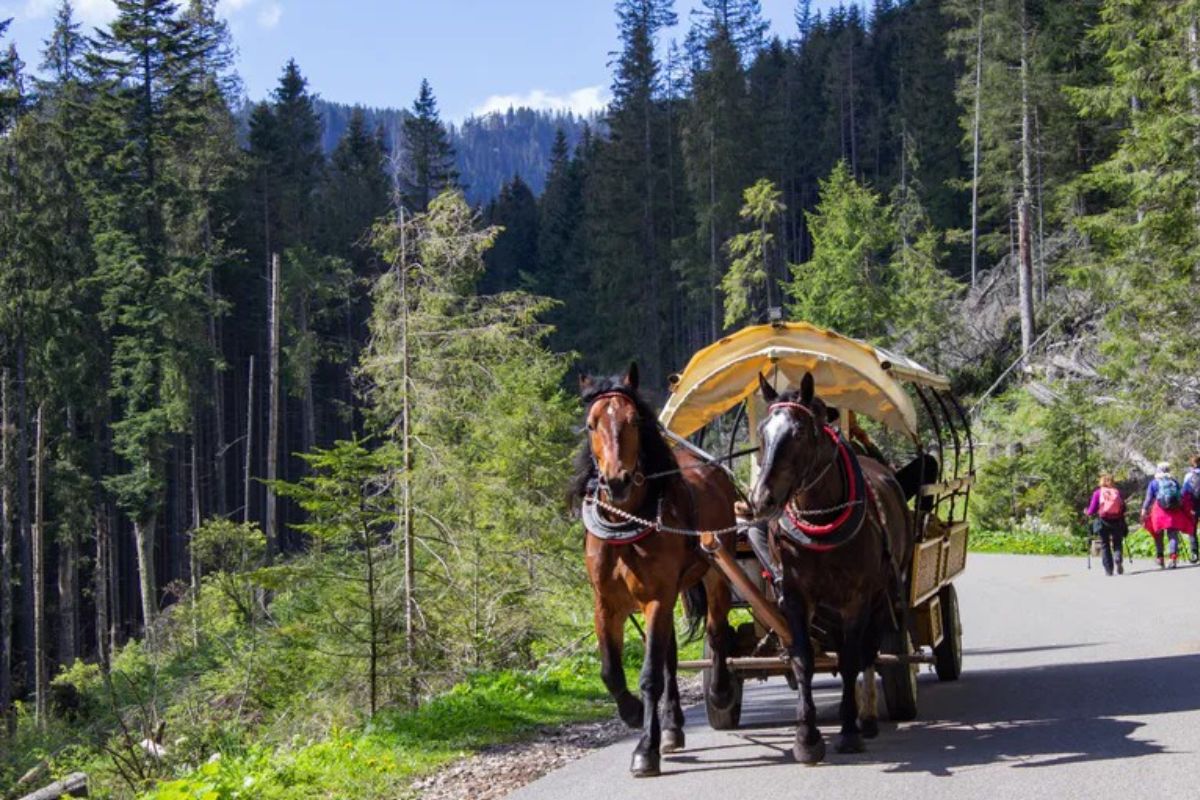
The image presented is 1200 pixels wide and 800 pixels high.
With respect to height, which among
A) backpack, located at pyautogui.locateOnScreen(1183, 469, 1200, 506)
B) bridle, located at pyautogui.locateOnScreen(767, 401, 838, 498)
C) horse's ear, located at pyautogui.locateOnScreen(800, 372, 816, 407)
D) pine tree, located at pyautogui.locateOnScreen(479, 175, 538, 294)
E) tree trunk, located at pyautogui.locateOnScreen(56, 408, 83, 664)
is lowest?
tree trunk, located at pyautogui.locateOnScreen(56, 408, 83, 664)

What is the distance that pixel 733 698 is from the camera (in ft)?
29.6

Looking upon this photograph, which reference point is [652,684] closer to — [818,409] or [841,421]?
[818,409]

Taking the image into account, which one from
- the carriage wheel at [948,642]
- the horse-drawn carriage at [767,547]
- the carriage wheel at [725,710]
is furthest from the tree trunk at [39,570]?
the horse-drawn carriage at [767,547]

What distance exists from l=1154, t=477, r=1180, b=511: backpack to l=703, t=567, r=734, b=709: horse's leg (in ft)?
49.7

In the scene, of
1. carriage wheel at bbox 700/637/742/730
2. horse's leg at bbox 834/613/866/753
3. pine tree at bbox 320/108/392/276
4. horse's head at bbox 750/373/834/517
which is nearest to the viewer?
horse's head at bbox 750/373/834/517

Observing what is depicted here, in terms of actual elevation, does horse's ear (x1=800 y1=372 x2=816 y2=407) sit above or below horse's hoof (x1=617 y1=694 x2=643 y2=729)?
above

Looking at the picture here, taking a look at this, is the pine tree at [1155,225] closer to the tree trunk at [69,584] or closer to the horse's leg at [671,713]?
the horse's leg at [671,713]

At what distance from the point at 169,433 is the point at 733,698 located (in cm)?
4416

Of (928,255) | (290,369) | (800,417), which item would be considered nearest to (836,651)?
(800,417)

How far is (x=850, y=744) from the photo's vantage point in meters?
7.96

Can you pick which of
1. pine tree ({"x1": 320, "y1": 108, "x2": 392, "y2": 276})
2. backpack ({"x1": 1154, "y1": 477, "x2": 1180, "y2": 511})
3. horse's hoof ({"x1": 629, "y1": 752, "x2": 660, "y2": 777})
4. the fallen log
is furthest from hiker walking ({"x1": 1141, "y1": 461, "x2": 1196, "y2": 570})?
pine tree ({"x1": 320, "y1": 108, "x2": 392, "y2": 276})

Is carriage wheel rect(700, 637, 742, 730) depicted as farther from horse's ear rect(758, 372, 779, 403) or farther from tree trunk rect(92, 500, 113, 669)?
tree trunk rect(92, 500, 113, 669)

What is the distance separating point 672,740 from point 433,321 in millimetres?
10834

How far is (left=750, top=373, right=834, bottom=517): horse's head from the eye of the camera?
24.7ft
